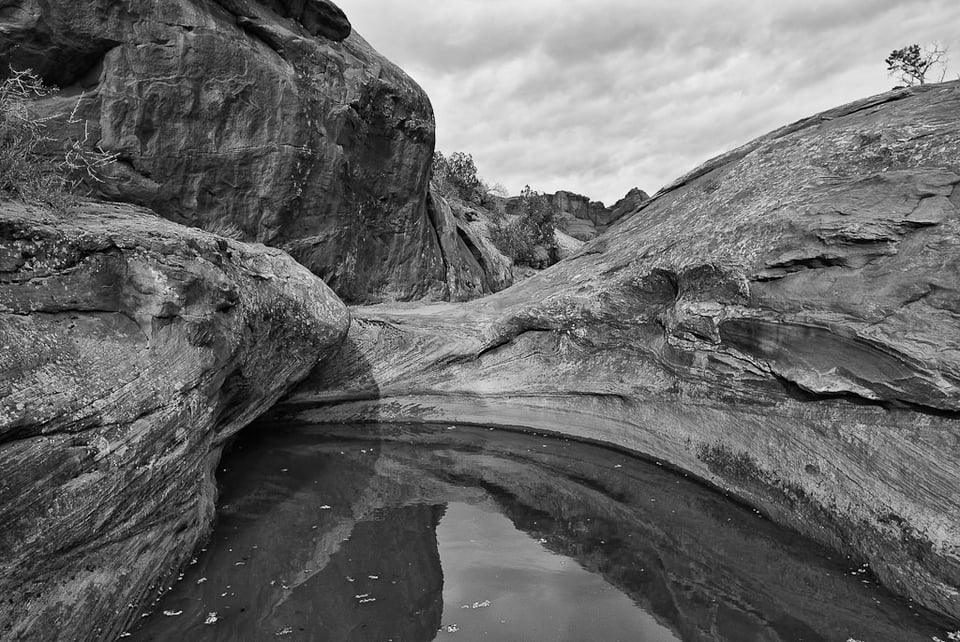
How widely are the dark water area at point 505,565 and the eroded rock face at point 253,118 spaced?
6.98m

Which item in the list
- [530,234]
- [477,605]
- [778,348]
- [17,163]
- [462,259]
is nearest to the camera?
[477,605]

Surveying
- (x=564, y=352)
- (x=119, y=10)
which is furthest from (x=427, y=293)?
(x=119, y=10)

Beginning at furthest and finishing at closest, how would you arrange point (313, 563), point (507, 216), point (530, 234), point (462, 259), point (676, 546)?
point (507, 216) < point (530, 234) < point (462, 259) < point (676, 546) < point (313, 563)

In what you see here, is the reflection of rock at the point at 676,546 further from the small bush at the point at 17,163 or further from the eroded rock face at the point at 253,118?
the eroded rock face at the point at 253,118

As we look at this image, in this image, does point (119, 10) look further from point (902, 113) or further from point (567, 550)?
point (902, 113)

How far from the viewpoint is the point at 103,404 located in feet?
17.8

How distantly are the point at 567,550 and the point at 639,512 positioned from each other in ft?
5.05

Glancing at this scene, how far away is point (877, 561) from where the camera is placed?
A: 6.23m

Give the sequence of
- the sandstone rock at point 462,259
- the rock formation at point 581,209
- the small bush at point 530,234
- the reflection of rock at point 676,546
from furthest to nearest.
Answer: the rock formation at point 581,209 → the small bush at point 530,234 → the sandstone rock at point 462,259 → the reflection of rock at point 676,546

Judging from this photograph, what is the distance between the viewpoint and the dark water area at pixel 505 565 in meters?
5.44

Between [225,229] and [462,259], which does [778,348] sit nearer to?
[225,229]

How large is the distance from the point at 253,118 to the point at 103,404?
10.5 metres

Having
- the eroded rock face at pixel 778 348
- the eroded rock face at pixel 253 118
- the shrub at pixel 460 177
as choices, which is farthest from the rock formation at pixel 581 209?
the eroded rock face at pixel 778 348

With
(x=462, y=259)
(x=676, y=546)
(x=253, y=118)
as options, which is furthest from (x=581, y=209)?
(x=676, y=546)
